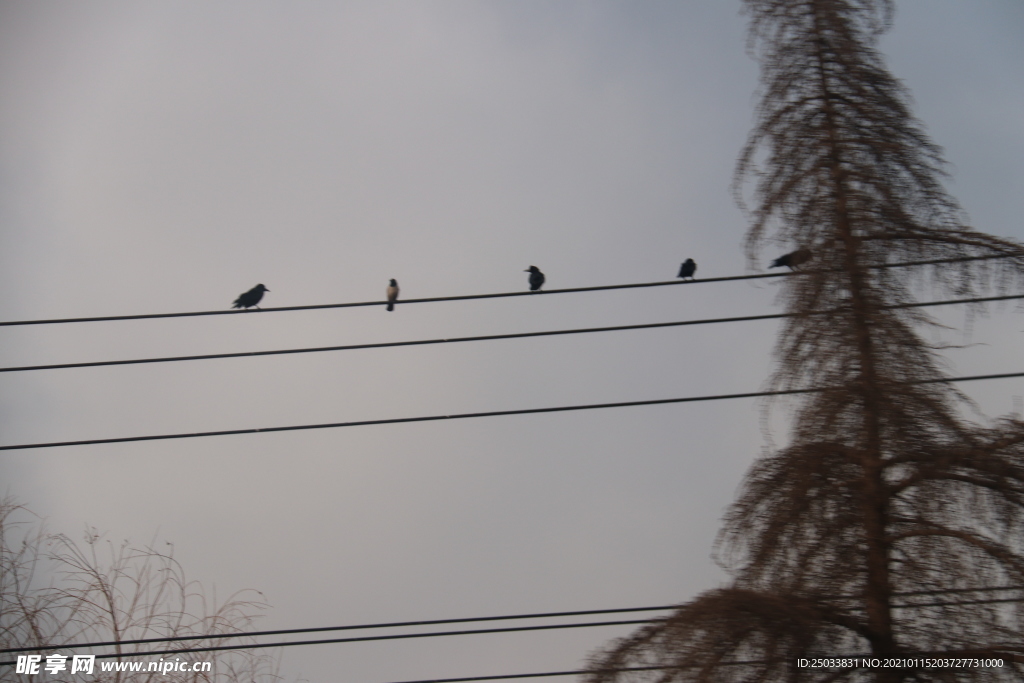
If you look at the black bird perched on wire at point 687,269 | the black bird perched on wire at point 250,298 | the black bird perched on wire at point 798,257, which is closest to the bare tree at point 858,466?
the black bird perched on wire at point 798,257

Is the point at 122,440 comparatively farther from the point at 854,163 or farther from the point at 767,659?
the point at 854,163

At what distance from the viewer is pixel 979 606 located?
4.27 metres

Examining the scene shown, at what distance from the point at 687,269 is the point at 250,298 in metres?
5.77

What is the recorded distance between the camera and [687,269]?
10398 millimetres

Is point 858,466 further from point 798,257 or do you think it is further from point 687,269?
point 687,269

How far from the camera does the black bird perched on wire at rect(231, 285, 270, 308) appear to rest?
10375 mm

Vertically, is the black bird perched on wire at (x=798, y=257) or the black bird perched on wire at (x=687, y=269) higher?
the black bird perched on wire at (x=687, y=269)

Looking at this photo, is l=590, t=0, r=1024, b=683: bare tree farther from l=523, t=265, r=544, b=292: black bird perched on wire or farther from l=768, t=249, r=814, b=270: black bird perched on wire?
l=523, t=265, r=544, b=292: black bird perched on wire

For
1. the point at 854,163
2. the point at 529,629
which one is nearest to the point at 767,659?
the point at 529,629

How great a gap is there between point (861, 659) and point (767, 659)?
575 millimetres

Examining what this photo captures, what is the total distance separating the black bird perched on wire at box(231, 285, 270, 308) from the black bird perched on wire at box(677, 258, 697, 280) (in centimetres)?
562

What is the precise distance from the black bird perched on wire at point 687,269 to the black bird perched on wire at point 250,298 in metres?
5.62

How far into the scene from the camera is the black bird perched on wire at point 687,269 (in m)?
10.2

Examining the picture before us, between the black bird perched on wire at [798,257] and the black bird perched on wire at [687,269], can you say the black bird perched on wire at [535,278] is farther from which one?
the black bird perched on wire at [798,257]
